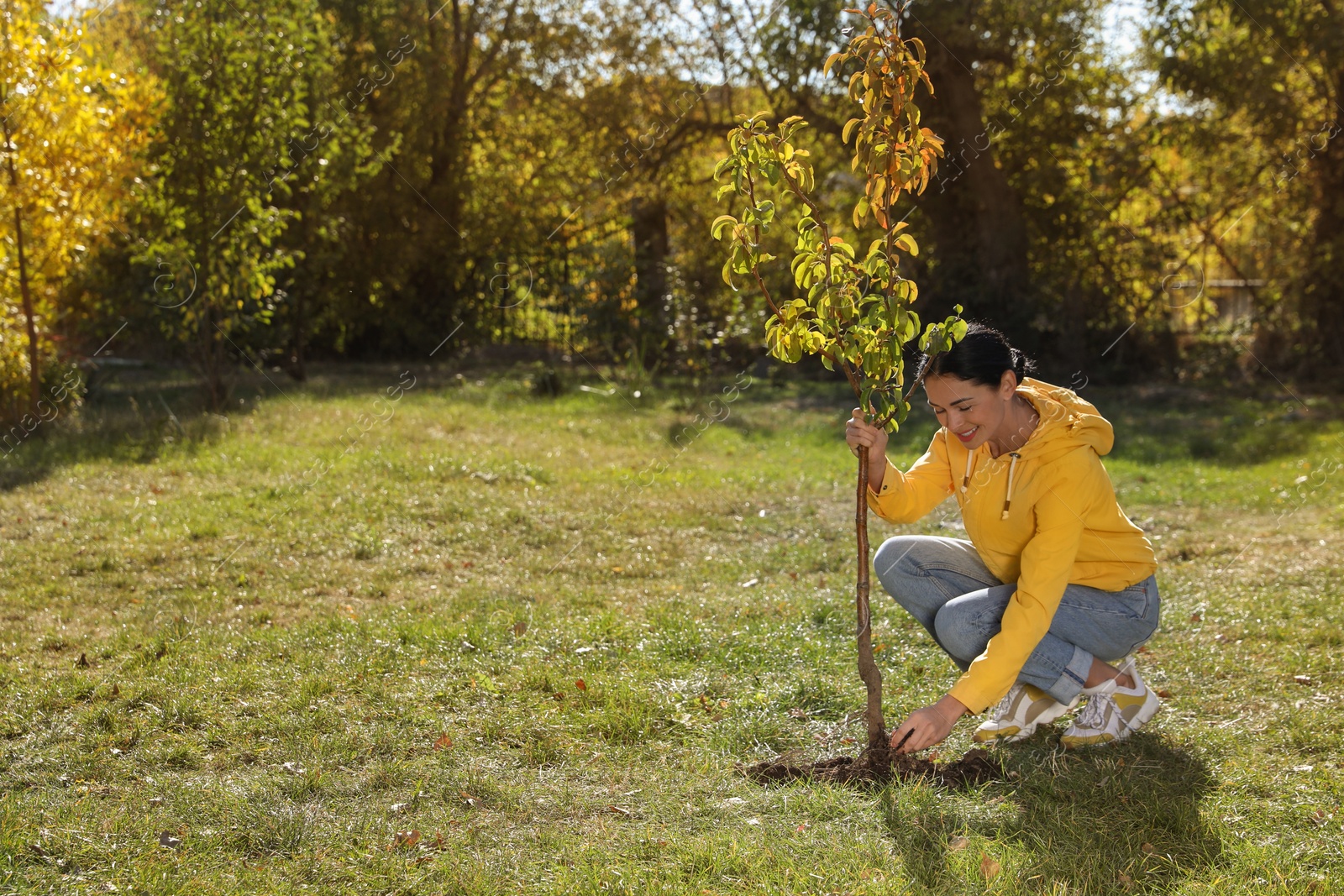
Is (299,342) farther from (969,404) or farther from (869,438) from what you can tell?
(969,404)

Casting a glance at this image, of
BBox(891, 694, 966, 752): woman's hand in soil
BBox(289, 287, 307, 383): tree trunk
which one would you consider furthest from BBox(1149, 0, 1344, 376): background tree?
BBox(891, 694, 966, 752): woman's hand in soil

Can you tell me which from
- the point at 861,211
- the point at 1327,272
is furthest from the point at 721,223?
the point at 1327,272

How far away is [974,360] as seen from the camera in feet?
11.0

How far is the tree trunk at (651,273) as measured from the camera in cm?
1441

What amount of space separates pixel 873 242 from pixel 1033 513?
993mm

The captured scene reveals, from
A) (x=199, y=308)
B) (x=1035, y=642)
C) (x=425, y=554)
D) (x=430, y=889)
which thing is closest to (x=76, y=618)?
(x=425, y=554)

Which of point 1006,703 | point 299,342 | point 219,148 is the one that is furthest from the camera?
point 299,342

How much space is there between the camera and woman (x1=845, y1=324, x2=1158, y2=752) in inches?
131

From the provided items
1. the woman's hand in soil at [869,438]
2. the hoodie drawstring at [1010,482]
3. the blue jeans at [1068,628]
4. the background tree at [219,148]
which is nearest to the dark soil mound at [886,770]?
the blue jeans at [1068,628]

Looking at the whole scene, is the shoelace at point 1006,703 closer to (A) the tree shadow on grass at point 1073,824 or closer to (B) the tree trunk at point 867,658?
(A) the tree shadow on grass at point 1073,824

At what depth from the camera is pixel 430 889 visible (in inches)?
116

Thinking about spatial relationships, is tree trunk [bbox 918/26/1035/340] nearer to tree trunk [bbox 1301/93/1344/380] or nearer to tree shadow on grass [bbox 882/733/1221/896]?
tree trunk [bbox 1301/93/1344/380]

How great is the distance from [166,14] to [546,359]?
696 centimetres

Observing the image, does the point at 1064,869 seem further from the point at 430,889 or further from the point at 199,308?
the point at 199,308
